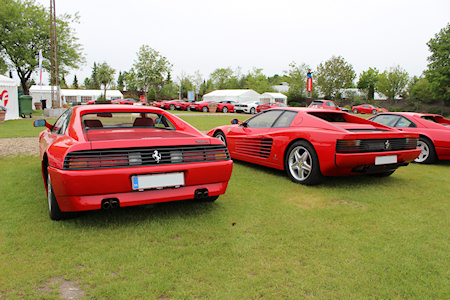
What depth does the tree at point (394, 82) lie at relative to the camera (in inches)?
2324

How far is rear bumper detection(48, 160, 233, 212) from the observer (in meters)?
2.82

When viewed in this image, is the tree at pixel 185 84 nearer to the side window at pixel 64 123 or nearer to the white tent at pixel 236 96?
the white tent at pixel 236 96

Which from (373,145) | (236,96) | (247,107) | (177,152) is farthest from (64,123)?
(236,96)

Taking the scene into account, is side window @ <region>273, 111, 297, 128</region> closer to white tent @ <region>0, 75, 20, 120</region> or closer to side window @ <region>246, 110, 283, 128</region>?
side window @ <region>246, 110, 283, 128</region>

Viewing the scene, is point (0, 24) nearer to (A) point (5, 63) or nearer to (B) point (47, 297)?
(A) point (5, 63)

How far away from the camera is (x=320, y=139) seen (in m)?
4.60

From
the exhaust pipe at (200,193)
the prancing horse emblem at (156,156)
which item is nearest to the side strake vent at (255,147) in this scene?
the exhaust pipe at (200,193)

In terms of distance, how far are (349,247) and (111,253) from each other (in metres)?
1.98

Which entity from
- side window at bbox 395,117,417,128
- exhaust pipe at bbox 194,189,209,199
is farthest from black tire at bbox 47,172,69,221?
side window at bbox 395,117,417,128

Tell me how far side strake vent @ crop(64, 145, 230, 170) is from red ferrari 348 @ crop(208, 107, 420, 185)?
177 cm

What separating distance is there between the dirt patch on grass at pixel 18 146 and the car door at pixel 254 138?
14.7ft

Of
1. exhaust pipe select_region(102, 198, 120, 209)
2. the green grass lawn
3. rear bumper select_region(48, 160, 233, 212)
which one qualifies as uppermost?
rear bumper select_region(48, 160, 233, 212)

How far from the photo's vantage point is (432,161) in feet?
23.0

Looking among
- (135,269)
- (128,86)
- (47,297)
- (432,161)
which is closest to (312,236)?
(135,269)
